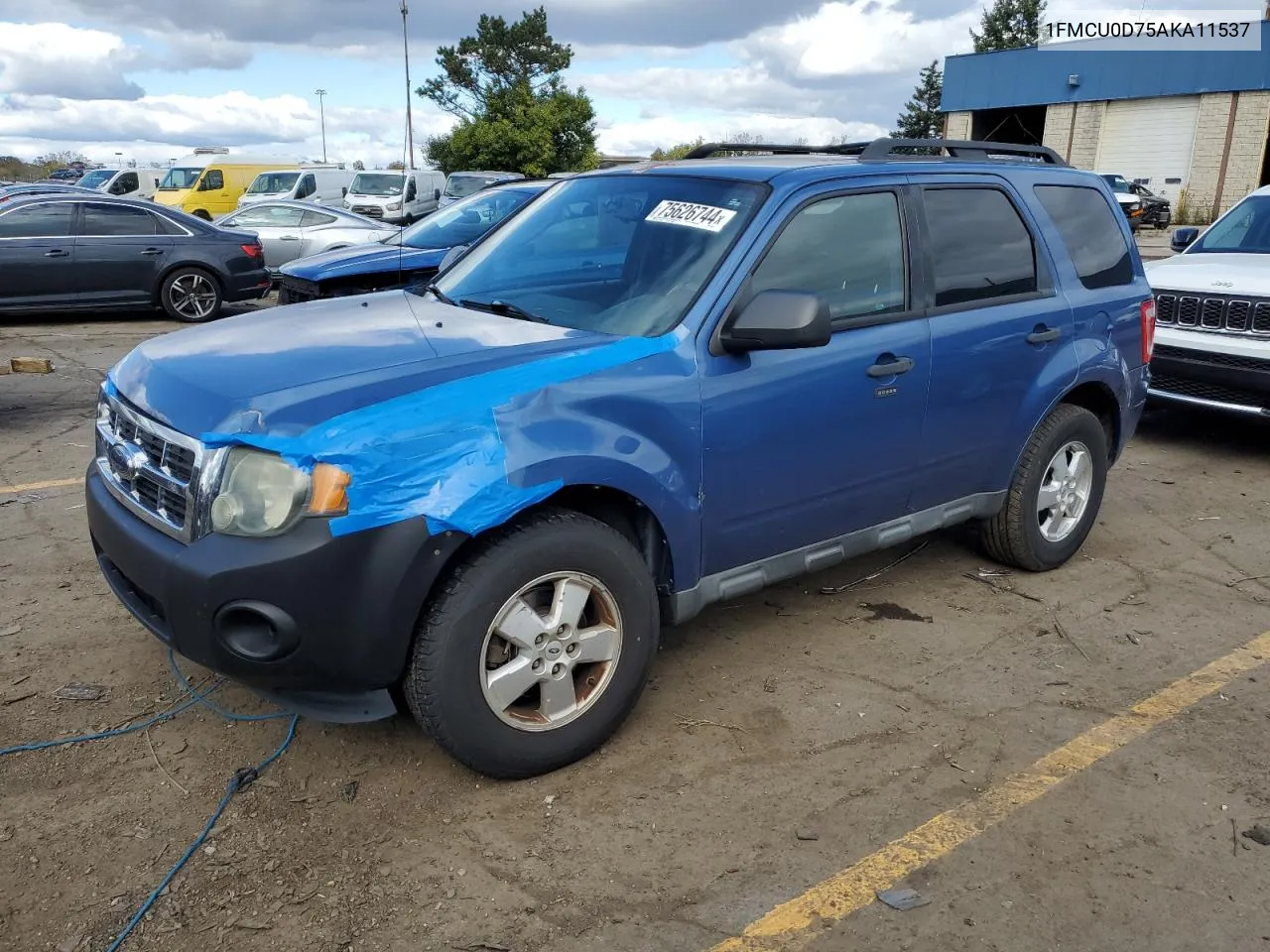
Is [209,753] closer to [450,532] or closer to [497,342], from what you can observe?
[450,532]

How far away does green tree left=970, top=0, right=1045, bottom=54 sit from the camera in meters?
58.2

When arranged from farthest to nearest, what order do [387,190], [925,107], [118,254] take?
[925,107], [387,190], [118,254]

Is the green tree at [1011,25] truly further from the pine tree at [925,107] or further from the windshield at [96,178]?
the windshield at [96,178]

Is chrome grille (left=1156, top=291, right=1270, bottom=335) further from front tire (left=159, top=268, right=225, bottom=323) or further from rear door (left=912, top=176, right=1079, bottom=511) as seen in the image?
front tire (left=159, top=268, right=225, bottom=323)

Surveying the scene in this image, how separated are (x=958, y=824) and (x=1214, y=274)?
18.7 ft

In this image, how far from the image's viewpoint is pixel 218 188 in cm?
2648

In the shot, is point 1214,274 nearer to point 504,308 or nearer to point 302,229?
point 504,308

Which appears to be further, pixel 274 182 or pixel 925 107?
pixel 925 107

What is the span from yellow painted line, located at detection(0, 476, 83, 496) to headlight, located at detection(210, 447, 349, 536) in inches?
145

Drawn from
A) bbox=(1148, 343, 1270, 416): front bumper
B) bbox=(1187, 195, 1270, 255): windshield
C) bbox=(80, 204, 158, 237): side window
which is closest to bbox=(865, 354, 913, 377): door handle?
bbox=(1148, 343, 1270, 416): front bumper

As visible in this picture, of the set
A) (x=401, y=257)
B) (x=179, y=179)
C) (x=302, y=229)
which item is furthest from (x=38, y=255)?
(x=179, y=179)

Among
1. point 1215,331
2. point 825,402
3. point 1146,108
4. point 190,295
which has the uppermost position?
point 1146,108

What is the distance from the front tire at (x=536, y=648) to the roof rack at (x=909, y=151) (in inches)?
81.7

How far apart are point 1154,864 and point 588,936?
155cm
